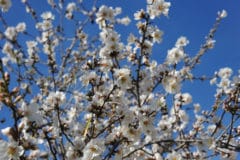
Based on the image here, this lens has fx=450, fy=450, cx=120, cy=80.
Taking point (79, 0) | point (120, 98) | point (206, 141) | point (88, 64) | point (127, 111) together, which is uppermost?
point (79, 0)

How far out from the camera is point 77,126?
14.4 feet

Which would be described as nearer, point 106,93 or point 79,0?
point 106,93

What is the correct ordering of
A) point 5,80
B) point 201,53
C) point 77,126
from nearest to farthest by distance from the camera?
point 5,80
point 77,126
point 201,53

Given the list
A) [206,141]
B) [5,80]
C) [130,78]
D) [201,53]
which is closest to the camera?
[5,80]

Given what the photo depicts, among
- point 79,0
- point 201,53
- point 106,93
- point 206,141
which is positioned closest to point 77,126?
point 106,93

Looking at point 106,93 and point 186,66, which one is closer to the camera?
point 106,93

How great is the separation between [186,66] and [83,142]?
336cm

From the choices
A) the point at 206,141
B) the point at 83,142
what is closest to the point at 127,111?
the point at 83,142

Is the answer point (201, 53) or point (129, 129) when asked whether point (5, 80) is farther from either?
point (201, 53)

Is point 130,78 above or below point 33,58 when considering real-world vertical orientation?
below

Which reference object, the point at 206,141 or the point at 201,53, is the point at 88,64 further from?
the point at 201,53

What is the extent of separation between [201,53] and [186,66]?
51 centimetres

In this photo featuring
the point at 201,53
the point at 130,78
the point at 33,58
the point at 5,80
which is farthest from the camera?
the point at 201,53

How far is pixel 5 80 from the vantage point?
9.99ft
